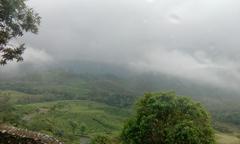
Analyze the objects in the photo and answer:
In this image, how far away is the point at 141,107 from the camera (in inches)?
2333

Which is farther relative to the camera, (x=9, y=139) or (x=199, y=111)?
(x=199, y=111)

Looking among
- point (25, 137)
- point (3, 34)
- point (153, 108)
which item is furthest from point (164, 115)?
point (3, 34)

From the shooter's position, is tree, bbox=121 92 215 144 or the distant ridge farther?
tree, bbox=121 92 215 144

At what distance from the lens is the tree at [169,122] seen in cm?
5316

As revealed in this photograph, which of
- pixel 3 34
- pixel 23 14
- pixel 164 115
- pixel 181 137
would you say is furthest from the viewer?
pixel 164 115

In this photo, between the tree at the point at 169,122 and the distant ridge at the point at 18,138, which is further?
the tree at the point at 169,122

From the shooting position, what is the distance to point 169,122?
55.3 meters

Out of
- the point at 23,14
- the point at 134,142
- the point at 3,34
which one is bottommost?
the point at 134,142

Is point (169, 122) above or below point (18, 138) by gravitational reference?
above

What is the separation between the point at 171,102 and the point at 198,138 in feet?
21.8

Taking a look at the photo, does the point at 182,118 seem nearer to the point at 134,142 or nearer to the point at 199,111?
the point at 199,111

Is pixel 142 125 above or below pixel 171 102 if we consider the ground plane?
below

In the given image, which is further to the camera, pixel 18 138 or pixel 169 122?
pixel 169 122

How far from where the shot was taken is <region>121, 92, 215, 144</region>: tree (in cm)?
5316
